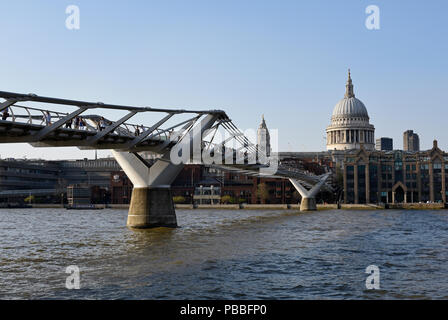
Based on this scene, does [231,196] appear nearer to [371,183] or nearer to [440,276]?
[371,183]

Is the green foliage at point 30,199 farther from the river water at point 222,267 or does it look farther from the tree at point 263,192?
the river water at point 222,267

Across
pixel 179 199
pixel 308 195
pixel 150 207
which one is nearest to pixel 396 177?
pixel 308 195

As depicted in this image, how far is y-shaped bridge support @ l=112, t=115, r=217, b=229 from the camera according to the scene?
51.4m

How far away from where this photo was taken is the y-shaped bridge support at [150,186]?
5141 cm

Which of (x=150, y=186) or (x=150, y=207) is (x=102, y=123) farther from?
(x=150, y=207)

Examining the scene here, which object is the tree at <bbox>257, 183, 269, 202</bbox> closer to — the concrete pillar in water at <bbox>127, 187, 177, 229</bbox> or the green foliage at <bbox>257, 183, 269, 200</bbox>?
the green foliage at <bbox>257, 183, 269, 200</bbox>

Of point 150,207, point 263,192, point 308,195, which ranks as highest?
point 263,192

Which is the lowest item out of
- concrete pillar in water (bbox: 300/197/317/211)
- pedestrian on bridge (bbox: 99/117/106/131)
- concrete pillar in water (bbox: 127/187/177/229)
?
concrete pillar in water (bbox: 300/197/317/211)

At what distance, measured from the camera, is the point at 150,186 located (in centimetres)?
5159

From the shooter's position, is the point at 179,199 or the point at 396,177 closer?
the point at 396,177

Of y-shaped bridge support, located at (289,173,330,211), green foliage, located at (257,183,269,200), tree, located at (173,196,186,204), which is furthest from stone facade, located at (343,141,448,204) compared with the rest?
tree, located at (173,196,186,204)

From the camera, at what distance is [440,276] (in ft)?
82.7

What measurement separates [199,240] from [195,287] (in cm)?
1983
